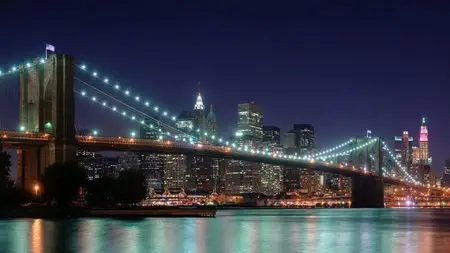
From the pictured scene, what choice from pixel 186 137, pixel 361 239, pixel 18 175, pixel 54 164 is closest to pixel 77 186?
pixel 54 164

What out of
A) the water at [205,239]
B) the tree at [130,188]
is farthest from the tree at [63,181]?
the water at [205,239]

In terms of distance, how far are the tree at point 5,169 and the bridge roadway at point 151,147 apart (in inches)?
34.5

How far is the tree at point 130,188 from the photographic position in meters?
67.8

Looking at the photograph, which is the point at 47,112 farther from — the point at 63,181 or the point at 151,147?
the point at 151,147

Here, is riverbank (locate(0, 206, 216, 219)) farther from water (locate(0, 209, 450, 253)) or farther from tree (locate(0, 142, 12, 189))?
water (locate(0, 209, 450, 253))

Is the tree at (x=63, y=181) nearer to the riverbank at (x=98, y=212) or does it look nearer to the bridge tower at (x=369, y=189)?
the riverbank at (x=98, y=212)

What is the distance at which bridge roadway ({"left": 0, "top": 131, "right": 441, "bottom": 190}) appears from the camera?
59906 millimetres

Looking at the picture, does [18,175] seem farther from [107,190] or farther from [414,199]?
[414,199]

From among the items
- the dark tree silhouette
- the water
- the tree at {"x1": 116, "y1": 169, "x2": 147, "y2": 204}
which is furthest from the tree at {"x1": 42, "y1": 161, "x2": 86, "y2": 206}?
the water

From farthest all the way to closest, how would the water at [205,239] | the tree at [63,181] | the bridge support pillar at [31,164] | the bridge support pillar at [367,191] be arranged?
the bridge support pillar at [367,191] < the bridge support pillar at [31,164] < the tree at [63,181] < the water at [205,239]

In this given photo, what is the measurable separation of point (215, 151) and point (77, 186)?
21954mm

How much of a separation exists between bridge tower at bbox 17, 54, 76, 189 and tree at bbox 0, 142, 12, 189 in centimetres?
183

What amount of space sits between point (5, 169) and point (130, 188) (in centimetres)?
1149

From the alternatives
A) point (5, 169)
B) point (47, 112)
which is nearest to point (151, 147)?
point (47, 112)
